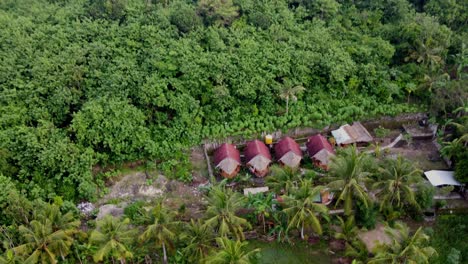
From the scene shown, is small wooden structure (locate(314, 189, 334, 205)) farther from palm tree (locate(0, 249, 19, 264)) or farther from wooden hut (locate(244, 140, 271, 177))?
palm tree (locate(0, 249, 19, 264))

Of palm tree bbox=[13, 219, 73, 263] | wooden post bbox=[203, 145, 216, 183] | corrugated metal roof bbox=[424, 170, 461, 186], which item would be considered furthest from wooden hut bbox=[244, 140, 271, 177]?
palm tree bbox=[13, 219, 73, 263]

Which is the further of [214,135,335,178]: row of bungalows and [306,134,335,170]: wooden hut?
[306,134,335,170]: wooden hut

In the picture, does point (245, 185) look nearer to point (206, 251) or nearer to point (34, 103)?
point (206, 251)

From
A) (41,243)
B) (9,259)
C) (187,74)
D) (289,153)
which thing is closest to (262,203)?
(289,153)

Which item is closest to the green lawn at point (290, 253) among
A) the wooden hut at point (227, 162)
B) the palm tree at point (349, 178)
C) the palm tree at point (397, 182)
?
the palm tree at point (349, 178)

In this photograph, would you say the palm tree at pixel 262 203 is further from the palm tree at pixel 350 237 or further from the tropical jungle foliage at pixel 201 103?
the palm tree at pixel 350 237

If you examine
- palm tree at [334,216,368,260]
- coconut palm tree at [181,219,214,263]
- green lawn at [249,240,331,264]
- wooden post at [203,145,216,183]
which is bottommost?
green lawn at [249,240,331,264]
